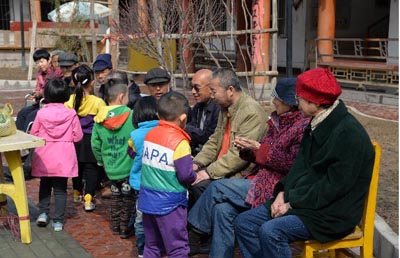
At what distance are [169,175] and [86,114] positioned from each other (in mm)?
2096

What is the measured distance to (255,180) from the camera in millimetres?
3898

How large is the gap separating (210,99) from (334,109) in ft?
5.42

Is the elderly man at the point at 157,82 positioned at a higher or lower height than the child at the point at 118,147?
higher

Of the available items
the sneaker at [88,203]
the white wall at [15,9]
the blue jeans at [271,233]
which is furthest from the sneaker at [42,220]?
the white wall at [15,9]

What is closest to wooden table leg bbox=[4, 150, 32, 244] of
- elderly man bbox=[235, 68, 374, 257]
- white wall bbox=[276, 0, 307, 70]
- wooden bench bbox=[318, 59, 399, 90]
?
elderly man bbox=[235, 68, 374, 257]

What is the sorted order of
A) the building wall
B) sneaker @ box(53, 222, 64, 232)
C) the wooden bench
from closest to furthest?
sneaker @ box(53, 222, 64, 232), the wooden bench, the building wall

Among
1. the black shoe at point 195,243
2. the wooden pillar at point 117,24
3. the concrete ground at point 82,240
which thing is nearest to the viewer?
the concrete ground at point 82,240

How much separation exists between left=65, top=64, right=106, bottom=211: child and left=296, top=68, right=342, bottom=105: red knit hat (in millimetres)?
2701

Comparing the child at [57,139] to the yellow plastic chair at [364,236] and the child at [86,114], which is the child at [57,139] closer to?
the child at [86,114]

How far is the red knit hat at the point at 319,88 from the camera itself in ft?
10.6

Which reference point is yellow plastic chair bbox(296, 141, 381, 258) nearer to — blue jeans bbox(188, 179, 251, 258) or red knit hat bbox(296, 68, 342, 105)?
red knit hat bbox(296, 68, 342, 105)

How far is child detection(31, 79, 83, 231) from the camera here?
4859mm

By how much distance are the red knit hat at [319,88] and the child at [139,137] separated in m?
1.36

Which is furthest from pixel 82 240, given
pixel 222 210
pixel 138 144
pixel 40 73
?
pixel 40 73
